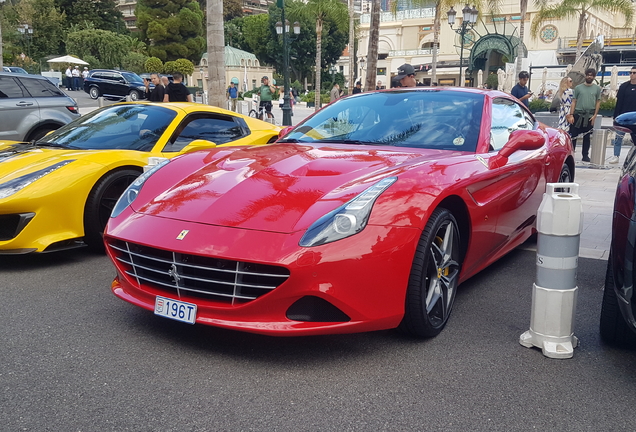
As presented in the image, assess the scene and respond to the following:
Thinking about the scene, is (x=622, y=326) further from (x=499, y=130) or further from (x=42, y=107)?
(x=42, y=107)

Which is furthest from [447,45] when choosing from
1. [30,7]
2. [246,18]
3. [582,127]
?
[582,127]

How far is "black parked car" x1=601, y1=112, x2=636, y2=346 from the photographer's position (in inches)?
105

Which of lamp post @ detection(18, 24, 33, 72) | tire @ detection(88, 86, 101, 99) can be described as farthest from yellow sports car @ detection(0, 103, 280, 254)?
lamp post @ detection(18, 24, 33, 72)

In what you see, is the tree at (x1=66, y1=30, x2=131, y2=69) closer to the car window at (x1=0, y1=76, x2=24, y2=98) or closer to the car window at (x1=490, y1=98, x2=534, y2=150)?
the car window at (x1=0, y1=76, x2=24, y2=98)

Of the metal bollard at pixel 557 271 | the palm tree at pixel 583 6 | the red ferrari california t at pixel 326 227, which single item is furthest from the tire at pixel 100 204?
the palm tree at pixel 583 6

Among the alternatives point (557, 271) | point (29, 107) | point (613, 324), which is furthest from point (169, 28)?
point (613, 324)

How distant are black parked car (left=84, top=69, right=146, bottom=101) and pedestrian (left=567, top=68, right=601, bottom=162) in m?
26.7

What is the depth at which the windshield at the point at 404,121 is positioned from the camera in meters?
4.05

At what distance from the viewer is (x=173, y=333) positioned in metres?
3.32

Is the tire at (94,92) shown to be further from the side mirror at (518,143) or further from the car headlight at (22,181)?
the side mirror at (518,143)

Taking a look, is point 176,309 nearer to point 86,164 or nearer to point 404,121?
point 404,121

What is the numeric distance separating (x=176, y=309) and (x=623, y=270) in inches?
82.1

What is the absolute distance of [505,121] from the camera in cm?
454

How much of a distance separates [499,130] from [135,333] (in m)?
2.81
